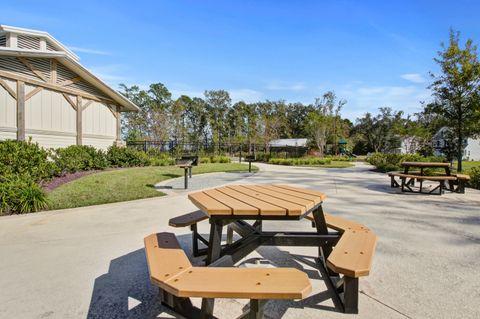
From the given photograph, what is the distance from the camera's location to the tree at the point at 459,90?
1222cm

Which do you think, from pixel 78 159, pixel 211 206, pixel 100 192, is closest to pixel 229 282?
pixel 211 206

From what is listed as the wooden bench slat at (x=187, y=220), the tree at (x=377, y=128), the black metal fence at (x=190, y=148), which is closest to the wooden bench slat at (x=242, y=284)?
the wooden bench slat at (x=187, y=220)

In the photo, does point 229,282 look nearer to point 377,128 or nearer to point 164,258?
point 164,258

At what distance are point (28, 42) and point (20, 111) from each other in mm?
4330

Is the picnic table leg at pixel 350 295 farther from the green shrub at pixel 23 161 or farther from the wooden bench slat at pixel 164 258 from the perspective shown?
the green shrub at pixel 23 161

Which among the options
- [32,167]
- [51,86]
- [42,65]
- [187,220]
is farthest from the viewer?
[51,86]

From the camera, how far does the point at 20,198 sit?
513cm

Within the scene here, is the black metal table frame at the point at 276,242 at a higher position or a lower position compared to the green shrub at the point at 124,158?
lower

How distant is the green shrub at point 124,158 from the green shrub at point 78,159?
1.76 feet

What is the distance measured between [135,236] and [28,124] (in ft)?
30.9

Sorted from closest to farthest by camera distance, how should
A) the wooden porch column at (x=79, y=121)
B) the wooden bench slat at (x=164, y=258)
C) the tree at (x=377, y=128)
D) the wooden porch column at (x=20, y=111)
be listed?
the wooden bench slat at (x=164, y=258)
the wooden porch column at (x=20, y=111)
the wooden porch column at (x=79, y=121)
the tree at (x=377, y=128)

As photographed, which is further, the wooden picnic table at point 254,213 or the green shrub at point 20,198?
the green shrub at point 20,198

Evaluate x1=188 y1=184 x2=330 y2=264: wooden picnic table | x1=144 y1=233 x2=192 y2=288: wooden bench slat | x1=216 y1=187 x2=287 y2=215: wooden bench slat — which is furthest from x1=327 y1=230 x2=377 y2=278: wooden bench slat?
x1=144 y1=233 x2=192 y2=288: wooden bench slat

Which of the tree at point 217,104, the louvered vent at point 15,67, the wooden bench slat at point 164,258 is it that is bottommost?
the wooden bench slat at point 164,258
